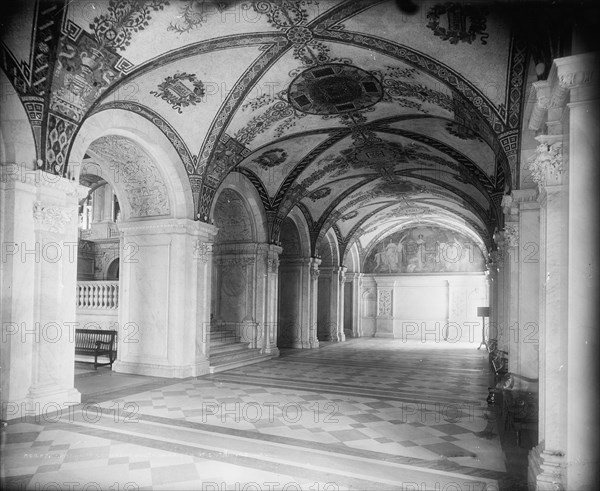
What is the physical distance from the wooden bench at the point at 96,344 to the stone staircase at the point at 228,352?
2302mm

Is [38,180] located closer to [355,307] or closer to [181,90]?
[181,90]

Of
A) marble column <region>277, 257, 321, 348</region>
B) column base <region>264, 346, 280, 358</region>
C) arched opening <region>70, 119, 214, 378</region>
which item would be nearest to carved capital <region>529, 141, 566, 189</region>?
arched opening <region>70, 119, 214, 378</region>

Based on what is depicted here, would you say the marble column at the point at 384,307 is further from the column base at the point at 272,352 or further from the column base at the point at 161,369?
the column base at the point at 161,369

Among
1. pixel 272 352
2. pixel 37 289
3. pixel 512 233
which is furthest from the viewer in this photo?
pixel 272 352

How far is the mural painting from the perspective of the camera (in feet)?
85.4

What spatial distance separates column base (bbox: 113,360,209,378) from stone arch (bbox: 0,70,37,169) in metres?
5.27

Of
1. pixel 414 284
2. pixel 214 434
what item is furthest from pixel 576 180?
pixel 414 284

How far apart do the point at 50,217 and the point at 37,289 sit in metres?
1.08

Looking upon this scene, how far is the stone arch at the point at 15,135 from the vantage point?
6.97 m

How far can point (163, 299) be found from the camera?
10852mm

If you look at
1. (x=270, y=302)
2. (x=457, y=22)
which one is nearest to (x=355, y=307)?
(x=270, y=302)

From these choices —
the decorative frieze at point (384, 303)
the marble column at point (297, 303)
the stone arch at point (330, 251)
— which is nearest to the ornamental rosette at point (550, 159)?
the marble column at point (297, 303)

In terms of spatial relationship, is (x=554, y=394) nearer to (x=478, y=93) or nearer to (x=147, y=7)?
(x=478, y=93)

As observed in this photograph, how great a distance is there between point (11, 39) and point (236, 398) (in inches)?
251
